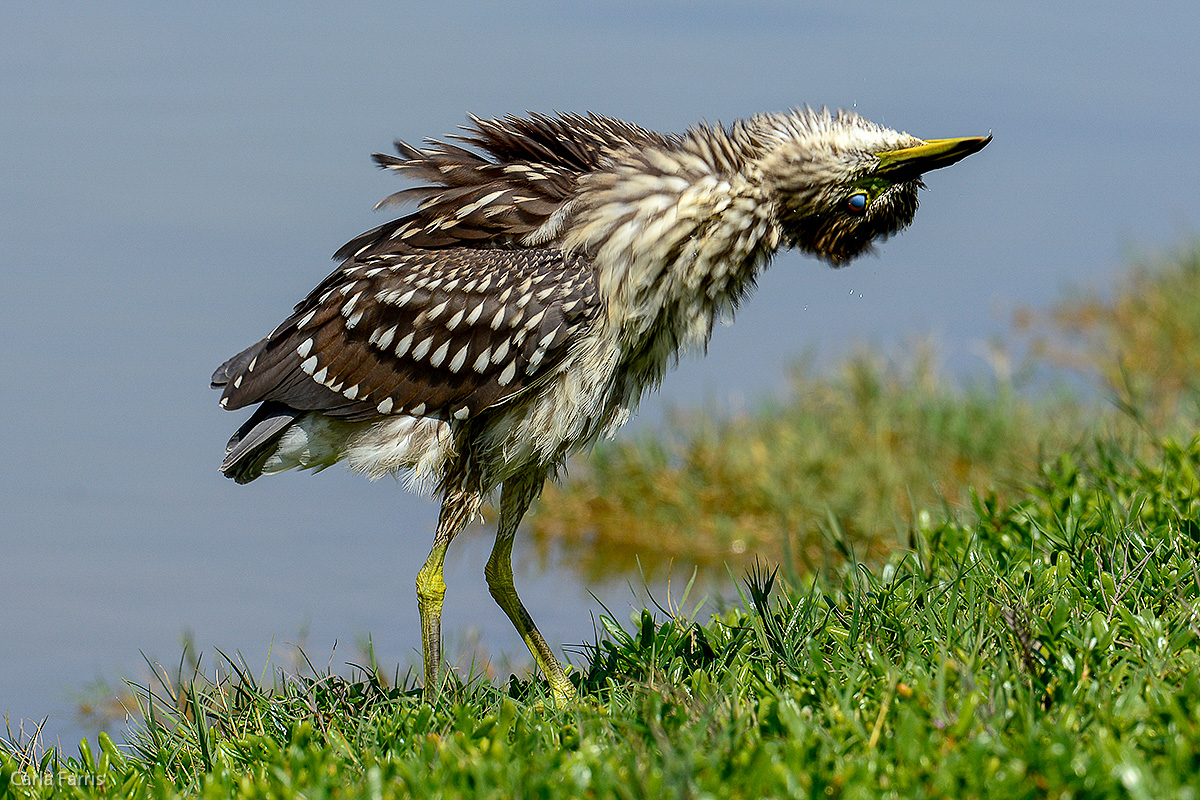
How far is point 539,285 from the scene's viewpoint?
4762 mm

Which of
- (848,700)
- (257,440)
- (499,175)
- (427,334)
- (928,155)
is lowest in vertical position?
(848,700)

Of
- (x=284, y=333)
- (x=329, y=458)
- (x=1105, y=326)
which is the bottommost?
(x=1105, y=326)

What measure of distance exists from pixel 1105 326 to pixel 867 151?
9.08m

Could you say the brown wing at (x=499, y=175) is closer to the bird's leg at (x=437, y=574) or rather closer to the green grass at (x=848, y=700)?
the bird's leg at (x=437, y=574)

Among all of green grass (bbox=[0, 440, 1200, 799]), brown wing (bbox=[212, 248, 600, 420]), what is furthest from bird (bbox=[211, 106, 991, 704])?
green grass (bbox=[0, 440, 1200, 799])

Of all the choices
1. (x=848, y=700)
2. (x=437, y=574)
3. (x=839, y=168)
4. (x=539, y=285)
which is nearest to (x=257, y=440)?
(x=437, y=574)

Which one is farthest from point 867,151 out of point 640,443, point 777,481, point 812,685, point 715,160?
point 640,443

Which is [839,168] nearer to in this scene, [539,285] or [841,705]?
[539,285]

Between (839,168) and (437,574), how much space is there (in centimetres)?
221

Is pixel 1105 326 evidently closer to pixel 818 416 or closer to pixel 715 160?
pixel 818 416

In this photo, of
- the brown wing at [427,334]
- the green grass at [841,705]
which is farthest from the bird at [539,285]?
the green grass at [841,705]

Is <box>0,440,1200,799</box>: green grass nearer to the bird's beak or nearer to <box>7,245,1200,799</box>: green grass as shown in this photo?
<box>7,245,1200,799</box>: green grass

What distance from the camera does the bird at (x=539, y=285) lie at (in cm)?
479

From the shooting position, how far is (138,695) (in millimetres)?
4816
